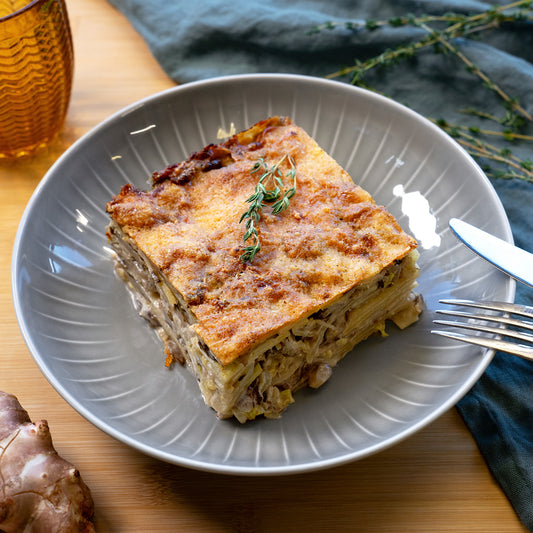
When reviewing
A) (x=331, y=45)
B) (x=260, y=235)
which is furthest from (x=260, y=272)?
(x=331, y=45)

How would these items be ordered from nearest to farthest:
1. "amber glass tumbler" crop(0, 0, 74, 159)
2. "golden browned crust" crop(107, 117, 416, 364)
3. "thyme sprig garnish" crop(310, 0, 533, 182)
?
"golden browned crust" crop(107, 117, 416, 364)
"amber glass tumbler" crop(0, 0, 74, 159)
"thyme sprig garnish" crop(310, 0, 533, 182)

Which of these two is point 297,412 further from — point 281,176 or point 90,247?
point 90,247

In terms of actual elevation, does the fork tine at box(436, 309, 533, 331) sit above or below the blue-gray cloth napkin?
below

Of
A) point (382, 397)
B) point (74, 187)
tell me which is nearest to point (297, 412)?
point (382, 397)

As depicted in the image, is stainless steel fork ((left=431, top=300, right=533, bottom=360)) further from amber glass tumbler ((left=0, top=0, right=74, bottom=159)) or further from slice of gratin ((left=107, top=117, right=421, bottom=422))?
amber glass tumbler ((left=0, top=0, right=74, bottom=159))

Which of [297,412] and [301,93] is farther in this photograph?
[301,93]

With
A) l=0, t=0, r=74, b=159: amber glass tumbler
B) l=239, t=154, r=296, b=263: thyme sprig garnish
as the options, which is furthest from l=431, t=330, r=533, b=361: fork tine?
l=0, t=0, r=74, b=159: amber glass tumbler
